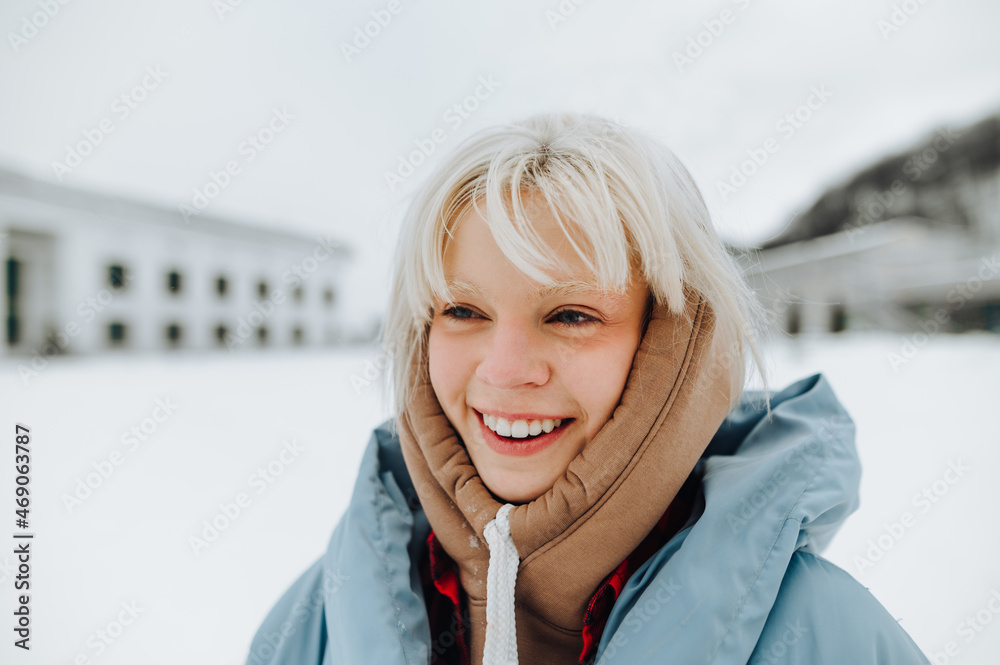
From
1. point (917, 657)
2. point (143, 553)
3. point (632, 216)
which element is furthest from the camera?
point (143, 553)

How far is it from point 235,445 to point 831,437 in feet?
18.5

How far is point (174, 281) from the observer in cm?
1667

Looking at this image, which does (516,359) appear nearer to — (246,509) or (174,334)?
(246,509)

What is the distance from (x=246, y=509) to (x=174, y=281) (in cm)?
1608

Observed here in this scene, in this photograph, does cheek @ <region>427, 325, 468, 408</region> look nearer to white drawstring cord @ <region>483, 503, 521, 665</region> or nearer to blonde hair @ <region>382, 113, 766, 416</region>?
blonde hair @ <region>382, 113, 766, 416</region>

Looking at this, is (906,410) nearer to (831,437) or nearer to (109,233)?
(831,437)

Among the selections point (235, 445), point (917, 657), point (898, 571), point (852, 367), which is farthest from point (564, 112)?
point (852, 367)

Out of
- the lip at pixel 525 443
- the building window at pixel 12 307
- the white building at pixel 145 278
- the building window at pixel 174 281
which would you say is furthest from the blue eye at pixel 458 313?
the building window at pixel 174 281

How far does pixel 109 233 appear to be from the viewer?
13.4 m

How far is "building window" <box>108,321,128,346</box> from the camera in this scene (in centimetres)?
1612

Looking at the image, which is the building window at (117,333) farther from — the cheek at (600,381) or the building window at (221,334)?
the cheek at (600,381)

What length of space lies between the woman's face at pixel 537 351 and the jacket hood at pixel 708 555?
274 mm

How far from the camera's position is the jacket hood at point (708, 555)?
32.5 inches

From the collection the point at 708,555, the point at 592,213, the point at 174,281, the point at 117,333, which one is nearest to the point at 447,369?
the point at 592,213
